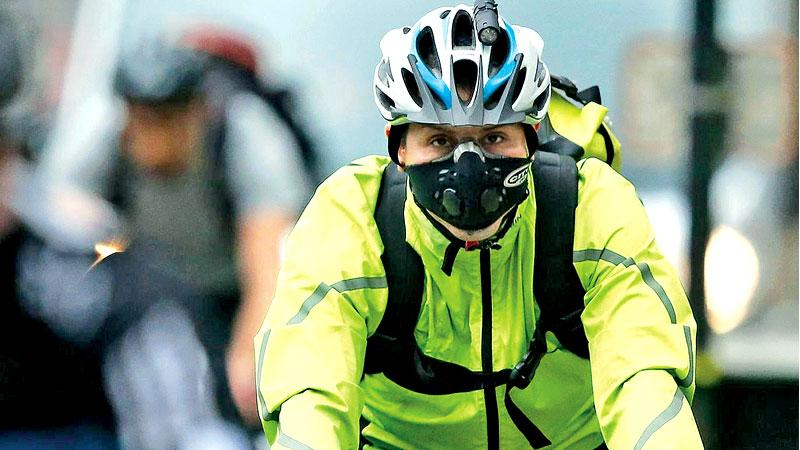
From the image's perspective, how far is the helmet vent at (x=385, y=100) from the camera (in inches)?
138

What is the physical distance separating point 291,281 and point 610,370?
0.62 m

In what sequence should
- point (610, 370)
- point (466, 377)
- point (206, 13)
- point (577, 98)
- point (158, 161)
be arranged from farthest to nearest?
1. point (206, 13)
2. point (158, 161)
3. point (577, 98)
4. point (466, 377)
5. point (610, 370)

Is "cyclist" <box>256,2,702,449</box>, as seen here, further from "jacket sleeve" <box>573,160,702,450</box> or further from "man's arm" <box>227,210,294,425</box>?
"man's arm" <box>227,210,294,425</box>

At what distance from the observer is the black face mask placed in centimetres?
332

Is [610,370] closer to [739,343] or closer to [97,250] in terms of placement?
[97,250]

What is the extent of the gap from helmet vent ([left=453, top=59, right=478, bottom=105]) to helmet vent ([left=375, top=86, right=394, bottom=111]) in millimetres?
138

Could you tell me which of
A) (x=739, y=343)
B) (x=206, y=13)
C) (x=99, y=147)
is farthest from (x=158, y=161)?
(x=739, y=343)

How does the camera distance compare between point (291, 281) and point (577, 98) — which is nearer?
point (291, 281)

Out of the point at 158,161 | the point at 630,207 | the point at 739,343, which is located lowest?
the point at 739,343

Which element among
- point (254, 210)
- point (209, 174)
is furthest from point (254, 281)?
point (209, 174)

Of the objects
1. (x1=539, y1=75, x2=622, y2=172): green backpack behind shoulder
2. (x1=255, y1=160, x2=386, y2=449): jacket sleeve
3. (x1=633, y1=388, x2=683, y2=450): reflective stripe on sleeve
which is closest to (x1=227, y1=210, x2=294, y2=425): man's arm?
(x1=539, y1=75, x2=622, y2=172): green backpack behind shoulder

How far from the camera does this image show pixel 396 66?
347 cm

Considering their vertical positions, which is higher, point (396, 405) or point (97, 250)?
point (97, 250)

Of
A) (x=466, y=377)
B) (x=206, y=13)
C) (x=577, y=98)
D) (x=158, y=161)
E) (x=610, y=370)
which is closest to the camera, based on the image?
(x=610, y=370)
